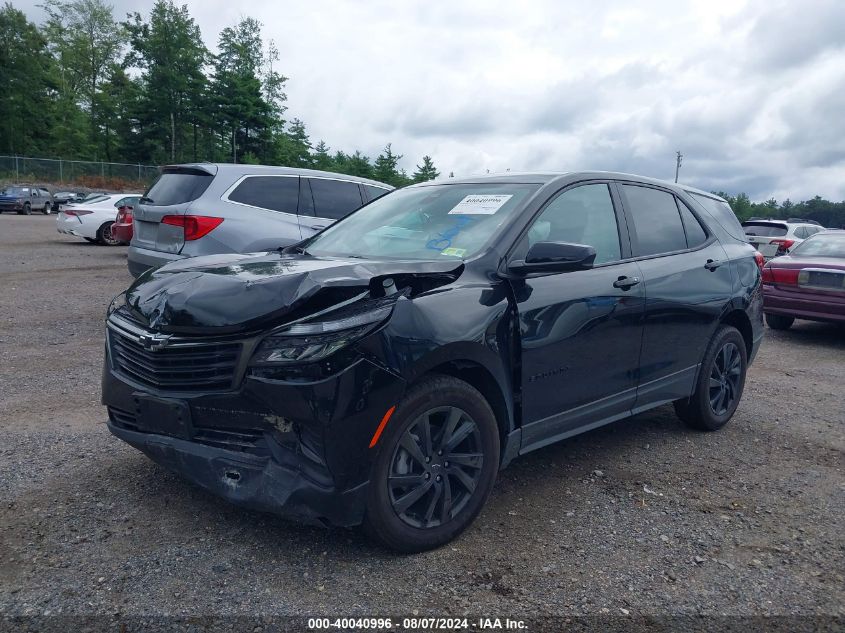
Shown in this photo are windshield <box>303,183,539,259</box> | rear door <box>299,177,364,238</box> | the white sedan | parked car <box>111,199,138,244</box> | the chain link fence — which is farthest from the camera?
the chain link fence

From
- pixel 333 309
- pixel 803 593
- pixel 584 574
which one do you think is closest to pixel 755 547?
pixel 803 593

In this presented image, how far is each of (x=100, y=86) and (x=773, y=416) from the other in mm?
77823

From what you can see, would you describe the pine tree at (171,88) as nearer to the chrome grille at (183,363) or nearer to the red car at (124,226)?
the red car at (124,226)

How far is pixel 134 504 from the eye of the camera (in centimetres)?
330

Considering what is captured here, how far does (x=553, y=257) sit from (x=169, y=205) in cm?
511

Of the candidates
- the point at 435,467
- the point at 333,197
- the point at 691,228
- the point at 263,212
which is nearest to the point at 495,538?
the point at 435,467

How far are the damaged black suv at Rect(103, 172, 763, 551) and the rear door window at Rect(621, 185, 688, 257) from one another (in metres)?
0.05

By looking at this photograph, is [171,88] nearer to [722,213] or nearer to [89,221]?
[89,221]

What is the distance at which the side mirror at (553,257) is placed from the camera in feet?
10.6

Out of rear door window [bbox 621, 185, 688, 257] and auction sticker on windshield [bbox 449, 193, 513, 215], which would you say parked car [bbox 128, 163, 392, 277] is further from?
rear door window [bbox 621, 185, 688, 257]

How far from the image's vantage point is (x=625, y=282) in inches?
154

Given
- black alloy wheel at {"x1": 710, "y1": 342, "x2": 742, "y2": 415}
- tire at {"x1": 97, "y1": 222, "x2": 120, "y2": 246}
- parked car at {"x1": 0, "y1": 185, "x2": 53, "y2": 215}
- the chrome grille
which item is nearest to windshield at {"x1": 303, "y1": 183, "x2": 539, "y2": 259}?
the chrome grille

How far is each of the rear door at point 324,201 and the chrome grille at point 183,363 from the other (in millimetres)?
4668

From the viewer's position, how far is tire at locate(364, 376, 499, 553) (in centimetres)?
279
